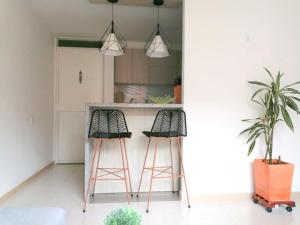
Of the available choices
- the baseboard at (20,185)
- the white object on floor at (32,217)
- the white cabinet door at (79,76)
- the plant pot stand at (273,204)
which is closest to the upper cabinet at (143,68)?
the white cabinet door at (79,76)

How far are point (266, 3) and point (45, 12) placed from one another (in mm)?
3223

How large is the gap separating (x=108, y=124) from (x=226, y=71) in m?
1.59

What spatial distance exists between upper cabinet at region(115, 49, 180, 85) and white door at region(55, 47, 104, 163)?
51cm

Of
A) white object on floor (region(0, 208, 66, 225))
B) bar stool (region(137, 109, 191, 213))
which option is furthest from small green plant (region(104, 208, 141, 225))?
bar stool (region(137, 109, 191, 213))

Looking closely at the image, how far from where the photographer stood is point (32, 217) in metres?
1.52

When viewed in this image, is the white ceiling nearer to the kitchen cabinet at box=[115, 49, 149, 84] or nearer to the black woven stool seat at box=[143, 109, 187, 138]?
the kitchen cabinet at box=[115, 49, 149, 84]

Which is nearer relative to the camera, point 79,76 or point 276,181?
point 276,181

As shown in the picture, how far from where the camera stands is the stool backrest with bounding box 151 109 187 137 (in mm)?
3100

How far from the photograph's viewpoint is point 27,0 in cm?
366

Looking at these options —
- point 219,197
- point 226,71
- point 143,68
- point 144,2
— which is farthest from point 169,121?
point 143,68

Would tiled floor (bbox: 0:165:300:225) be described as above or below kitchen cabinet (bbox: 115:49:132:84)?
below

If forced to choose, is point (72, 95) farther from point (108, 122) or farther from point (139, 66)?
point (108, 122)

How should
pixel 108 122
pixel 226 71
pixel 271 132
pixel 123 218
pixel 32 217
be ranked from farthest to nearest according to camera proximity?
pixel 226 71 < pixel 271 132 < pixel 108 122 < pixel 32 217 < pixel 123 218

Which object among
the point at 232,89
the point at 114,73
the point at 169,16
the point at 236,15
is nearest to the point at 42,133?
the point at 114,73
